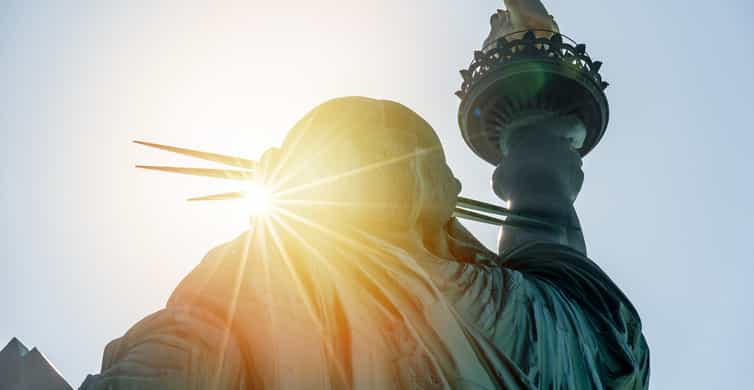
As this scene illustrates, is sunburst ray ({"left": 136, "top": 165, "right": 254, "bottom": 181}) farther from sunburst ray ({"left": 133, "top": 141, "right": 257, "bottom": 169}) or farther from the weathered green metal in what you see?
the weathered green metal

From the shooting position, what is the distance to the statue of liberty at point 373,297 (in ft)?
13.3

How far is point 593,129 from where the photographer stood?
8656 millimetres

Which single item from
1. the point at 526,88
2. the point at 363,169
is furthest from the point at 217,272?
the point at 526,88

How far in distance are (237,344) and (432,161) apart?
212cm

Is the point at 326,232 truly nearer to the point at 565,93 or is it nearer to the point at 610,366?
the point at 610,366

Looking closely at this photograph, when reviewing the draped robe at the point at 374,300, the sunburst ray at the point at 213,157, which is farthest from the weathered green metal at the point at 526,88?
the sunburst ray at the point at 213,157

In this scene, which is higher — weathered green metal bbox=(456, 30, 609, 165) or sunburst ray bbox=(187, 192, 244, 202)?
weathered green metal bbox=(456, 30, 609, 165)

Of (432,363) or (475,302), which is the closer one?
(432,363)

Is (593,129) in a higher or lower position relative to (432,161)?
higher

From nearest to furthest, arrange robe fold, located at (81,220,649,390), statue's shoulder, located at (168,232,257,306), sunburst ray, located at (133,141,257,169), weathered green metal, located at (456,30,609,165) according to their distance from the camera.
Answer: robe fold, located at (81,220,649,390) → statue's shoulder, located at (168,232,257,306) → sunburst ray, located at (133,141,257,169) → weathered green metal, located at (456,30,609,165)

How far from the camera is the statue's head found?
5.40 m

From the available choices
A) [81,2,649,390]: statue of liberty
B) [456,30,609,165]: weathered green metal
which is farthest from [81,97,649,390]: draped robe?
[456,30,609,165]: weathered green metal

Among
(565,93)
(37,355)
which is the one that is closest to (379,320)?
(37,355)

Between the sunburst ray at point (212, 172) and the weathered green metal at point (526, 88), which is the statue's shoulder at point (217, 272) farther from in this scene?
A: the weathered green metal at point (526, 88)
